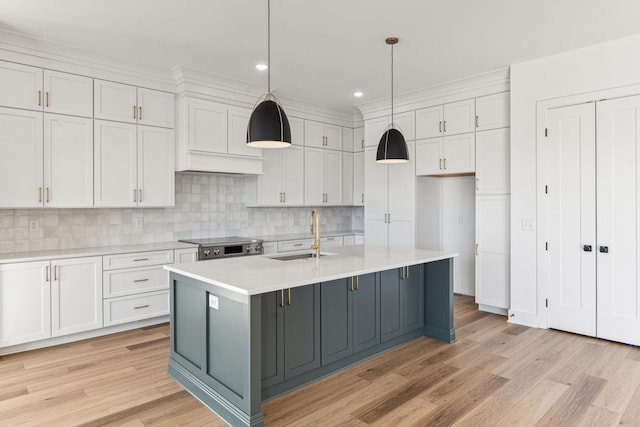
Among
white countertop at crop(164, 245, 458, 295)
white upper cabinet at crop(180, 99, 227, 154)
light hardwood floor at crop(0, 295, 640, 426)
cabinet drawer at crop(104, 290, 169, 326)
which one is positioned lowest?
light hardwood floor at crop(0, 295, 640, 426)

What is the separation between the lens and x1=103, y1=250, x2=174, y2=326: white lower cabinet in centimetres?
398

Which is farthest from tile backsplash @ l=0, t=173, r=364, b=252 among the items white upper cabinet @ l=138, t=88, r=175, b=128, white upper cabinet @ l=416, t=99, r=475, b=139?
white upper cabinet @ l=416, t=99, r=475, b=139

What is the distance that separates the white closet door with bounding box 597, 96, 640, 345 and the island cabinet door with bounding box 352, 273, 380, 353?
2210mm

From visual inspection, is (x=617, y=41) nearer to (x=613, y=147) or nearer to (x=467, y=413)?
(x=613, y=147)

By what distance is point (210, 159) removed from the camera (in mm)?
4734

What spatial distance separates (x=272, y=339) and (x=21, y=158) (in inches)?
115

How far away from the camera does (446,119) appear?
16.5 ft

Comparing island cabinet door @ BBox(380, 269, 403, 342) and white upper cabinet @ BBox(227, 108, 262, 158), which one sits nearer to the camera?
island cabinet door @ BBox(380, 269, 403, 342)

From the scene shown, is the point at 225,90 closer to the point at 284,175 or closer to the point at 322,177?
the point at 284,175

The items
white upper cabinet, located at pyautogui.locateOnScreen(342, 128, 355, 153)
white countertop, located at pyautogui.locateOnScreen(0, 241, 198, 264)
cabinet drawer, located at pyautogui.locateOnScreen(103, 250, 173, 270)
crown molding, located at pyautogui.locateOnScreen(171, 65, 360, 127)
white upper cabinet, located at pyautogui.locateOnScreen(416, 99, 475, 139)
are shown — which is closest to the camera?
white countertop, located at pyautogui.locateOnScreen(0, 241, 198, 264)

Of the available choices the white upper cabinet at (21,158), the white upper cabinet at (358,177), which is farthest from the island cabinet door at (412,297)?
the white upper cabinet at (21,158)

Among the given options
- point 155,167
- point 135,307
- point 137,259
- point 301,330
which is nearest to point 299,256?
point 301,330

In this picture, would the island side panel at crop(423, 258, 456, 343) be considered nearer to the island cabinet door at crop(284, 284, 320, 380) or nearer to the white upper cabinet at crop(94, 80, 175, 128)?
the island cabinet door at crop(284, 284, 320, 380)

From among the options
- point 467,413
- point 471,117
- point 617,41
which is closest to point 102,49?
point 471,117
